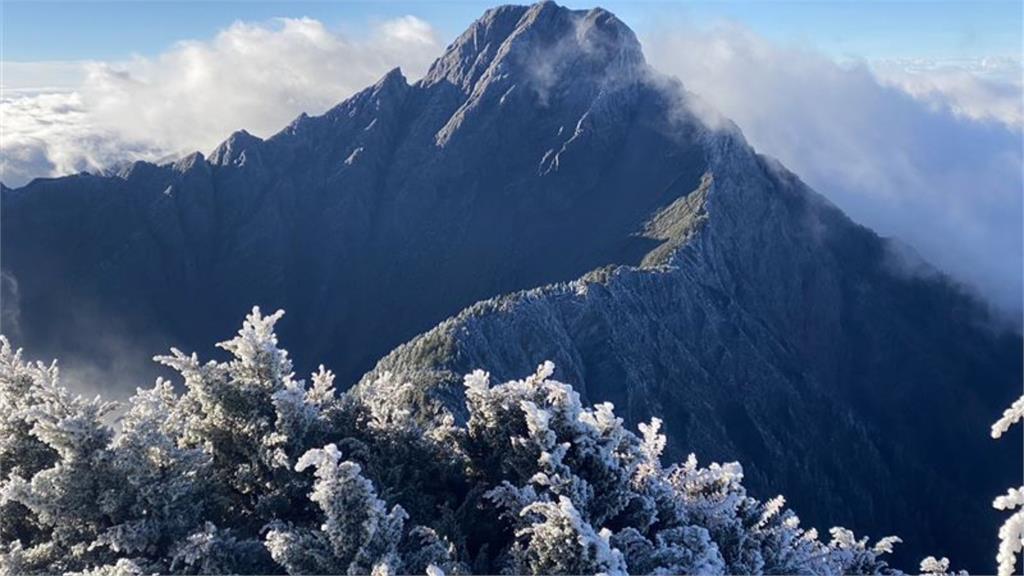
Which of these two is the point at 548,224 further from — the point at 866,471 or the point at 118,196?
the point at 118,196

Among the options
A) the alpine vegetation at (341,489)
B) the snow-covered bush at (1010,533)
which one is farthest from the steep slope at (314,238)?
the snow-covered bush at (1010,533)

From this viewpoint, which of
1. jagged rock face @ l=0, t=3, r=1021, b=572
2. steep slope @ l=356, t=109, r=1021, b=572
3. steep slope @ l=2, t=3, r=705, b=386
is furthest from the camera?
steep slope @ l=2, t=3, r=705, b=386

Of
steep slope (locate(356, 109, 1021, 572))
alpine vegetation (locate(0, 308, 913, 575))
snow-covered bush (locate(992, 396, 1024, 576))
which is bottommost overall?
snow-covered bush (locate(992, 396, 1024, 576))

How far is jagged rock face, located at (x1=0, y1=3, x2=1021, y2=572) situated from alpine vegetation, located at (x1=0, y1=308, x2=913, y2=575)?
104 meters

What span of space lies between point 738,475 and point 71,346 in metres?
157

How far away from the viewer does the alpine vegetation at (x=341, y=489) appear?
1241cm

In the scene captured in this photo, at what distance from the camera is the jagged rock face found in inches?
5487

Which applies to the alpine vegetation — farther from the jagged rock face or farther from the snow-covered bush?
the jagged rock face

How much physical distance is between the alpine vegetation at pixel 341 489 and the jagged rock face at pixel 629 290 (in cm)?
10412

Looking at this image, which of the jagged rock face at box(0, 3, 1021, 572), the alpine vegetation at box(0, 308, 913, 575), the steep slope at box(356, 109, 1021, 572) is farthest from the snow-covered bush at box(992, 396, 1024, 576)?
the jagged rock face at box(0, 3, 1021, 572)

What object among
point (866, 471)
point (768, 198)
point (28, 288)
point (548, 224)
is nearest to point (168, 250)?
point (28, 288)

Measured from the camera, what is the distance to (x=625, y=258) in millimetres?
159250

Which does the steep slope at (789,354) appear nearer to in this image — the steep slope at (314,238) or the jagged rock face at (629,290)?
the jagged rock face at (629,290)

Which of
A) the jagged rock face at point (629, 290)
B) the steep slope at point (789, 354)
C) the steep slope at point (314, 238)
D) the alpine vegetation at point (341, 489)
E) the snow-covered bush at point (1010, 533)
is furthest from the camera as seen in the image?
the steep slope at point (314, 238)
